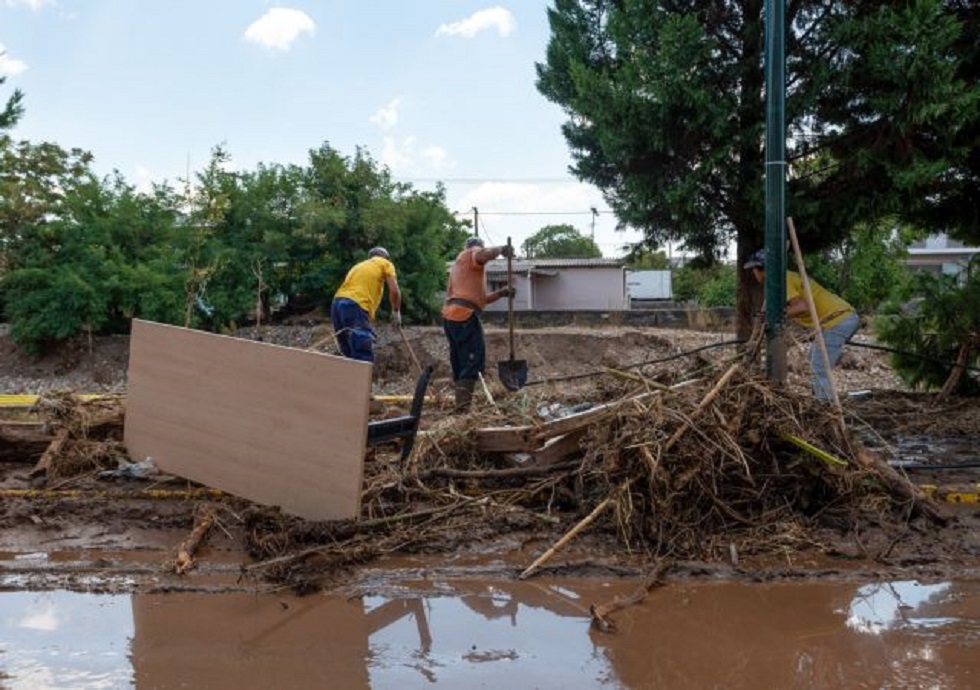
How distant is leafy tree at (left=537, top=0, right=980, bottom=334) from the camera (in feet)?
20.2

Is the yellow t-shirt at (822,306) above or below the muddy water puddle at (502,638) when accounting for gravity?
above

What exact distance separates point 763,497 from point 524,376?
351cm

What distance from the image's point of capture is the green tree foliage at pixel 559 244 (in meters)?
68.4

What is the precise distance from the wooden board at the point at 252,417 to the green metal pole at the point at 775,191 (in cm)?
289

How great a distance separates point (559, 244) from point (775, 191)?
65.9m

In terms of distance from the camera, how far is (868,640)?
328 centimetres

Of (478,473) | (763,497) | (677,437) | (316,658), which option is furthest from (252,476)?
(763,497)

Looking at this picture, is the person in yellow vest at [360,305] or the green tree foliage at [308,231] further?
the green tree foliage at [308,231]

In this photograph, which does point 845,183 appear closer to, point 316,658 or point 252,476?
point 252,476

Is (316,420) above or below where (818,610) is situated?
above

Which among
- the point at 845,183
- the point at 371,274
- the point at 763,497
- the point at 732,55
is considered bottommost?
the point at 763,497

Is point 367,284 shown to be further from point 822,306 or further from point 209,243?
point 209,243

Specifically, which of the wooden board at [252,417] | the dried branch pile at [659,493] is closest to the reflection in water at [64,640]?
the dried branch pile at [659,493]

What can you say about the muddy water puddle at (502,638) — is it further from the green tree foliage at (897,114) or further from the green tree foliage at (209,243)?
the green tree foliage at (209,243)
